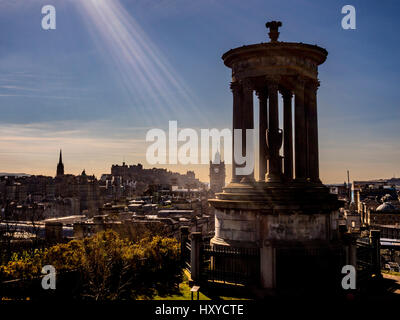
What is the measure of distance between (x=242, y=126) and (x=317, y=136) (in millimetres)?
4429

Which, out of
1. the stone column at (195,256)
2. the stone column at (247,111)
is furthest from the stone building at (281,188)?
the stone column at (195,256)

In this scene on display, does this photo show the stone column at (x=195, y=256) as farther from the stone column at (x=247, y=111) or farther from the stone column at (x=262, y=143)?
the stone column at (x=262, y=143)

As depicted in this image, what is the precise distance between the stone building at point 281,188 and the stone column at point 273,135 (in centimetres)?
5

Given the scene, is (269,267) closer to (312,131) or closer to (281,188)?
(281,188)

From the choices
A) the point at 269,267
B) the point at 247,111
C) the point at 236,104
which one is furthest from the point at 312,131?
the point at 269,267

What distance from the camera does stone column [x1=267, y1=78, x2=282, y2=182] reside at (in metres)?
20.8

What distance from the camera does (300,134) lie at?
2173 centimetres

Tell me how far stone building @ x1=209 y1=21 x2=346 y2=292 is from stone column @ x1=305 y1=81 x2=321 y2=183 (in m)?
0.05

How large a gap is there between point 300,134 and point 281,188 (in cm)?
364

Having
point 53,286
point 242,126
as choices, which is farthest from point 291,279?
point 53,286

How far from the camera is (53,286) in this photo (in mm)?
16844

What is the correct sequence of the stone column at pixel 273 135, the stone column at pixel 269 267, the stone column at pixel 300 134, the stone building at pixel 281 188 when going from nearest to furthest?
1. the stone column at pixel 269 267
2. the stone building at pixel 281 188
3. the stone column at pixel 273 135
4. the stone column at pixel 300 134

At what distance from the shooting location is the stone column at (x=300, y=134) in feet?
71.0
